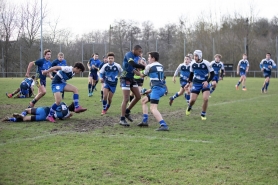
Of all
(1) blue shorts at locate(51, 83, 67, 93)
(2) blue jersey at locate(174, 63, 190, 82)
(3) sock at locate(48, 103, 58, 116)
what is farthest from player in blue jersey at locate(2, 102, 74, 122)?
(2) blue jersey at locate(174, 63, 190, 82)

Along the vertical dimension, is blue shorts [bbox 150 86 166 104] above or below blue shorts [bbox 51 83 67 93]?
below

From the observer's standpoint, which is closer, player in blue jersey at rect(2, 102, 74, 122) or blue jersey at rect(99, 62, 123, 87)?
player in blue jersey at rect(2, 102, 74, 122)

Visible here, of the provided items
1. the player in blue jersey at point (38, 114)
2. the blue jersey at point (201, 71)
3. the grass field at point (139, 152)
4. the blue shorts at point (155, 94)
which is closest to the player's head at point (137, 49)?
the blue shorts at point (155, 94)

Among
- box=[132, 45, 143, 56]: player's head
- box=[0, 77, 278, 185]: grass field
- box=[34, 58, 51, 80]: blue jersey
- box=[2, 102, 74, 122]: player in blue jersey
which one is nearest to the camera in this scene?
box=[0, 77, 278, 185]: grass field

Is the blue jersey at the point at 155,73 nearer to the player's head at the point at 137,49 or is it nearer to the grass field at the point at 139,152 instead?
the player's head at the point at 137,49

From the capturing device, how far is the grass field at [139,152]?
5113 mm

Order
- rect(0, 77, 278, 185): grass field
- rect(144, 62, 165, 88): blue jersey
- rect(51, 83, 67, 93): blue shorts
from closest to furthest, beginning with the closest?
rect(0, 77, 278, 185): grass field, rect(144, 62, 165, 88): blue jersey, rect(51, 83, 67, 93): blue shorts

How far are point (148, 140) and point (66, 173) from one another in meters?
2.66

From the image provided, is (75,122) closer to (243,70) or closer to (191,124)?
(191,124)

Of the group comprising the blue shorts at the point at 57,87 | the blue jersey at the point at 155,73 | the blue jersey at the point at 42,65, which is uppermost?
the blue jersey at the point at 42,65

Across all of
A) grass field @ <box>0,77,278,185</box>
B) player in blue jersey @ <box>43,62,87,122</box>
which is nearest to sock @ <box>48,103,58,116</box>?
player in blue jersey @ <box>43,62,87,122</box>

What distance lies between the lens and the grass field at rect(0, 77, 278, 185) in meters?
5.11

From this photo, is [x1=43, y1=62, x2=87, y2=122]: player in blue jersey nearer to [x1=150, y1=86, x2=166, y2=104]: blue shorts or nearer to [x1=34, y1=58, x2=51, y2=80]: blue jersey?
[x1=150, y1=86, x2=166, y2=104]: blue shorts

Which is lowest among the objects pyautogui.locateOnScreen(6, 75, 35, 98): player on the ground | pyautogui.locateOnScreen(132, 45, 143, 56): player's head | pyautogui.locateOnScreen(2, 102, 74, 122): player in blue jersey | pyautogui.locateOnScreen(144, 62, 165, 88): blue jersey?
pyautogui.locateOnScreen(2, 102, 74, 122): player in blue jersey
